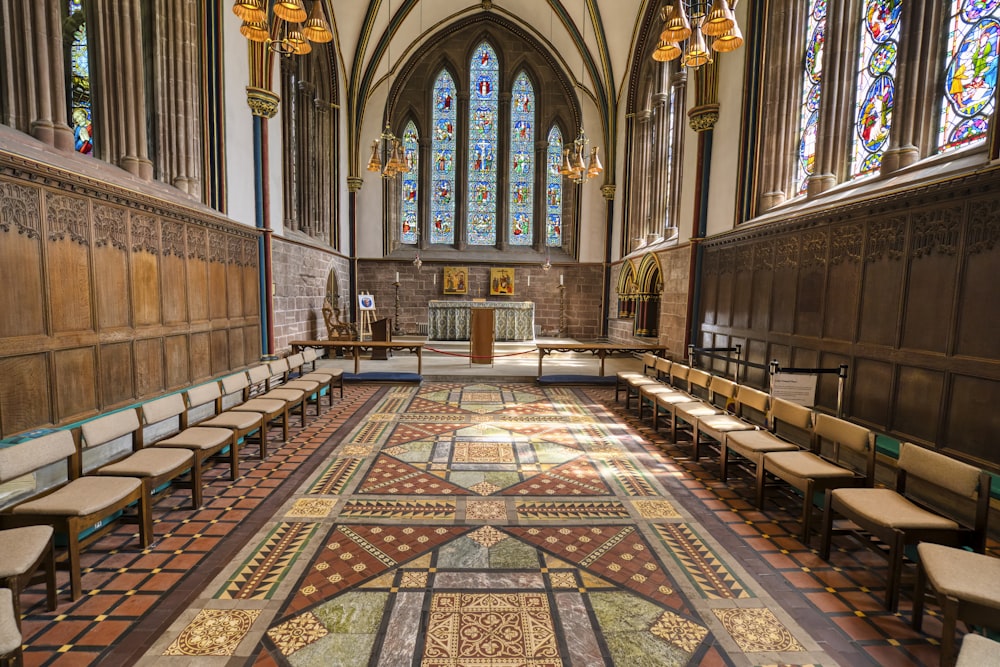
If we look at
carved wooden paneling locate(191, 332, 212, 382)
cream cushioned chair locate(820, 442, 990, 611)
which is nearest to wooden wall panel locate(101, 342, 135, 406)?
carved wooden paneling locate(191, 332, 212, 382)

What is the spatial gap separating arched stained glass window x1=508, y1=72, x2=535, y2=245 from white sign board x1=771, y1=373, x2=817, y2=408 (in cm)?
1301

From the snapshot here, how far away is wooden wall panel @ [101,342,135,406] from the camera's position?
16.2 ft

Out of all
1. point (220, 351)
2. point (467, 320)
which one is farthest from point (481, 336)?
point (220, 351)

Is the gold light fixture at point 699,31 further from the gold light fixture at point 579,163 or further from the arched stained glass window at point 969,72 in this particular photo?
the gold light fixture at point 579,163

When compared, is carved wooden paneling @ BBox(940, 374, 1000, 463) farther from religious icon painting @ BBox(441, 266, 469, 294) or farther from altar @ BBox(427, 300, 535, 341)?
religious icon painting @ BBox(441, 266, 469, 294)

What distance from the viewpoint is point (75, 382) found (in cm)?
453

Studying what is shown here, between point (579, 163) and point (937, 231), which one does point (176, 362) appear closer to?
point (579, 163)

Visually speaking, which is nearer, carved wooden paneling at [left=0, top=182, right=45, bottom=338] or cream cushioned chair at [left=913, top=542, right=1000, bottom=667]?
cream cushioned chair at [left=913, top=542, right=1000, bottom=667]

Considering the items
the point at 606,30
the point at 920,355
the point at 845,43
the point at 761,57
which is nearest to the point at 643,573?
the point at 920,355

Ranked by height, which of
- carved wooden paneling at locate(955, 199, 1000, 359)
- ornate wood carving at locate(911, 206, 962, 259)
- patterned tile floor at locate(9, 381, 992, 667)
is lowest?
patterned tile floor at locate(9, 381, 992, 667)

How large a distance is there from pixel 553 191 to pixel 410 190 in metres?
5.27

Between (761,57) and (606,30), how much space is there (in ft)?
24.9

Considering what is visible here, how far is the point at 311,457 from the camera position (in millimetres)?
5129

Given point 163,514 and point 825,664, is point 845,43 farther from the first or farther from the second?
point 163,514
